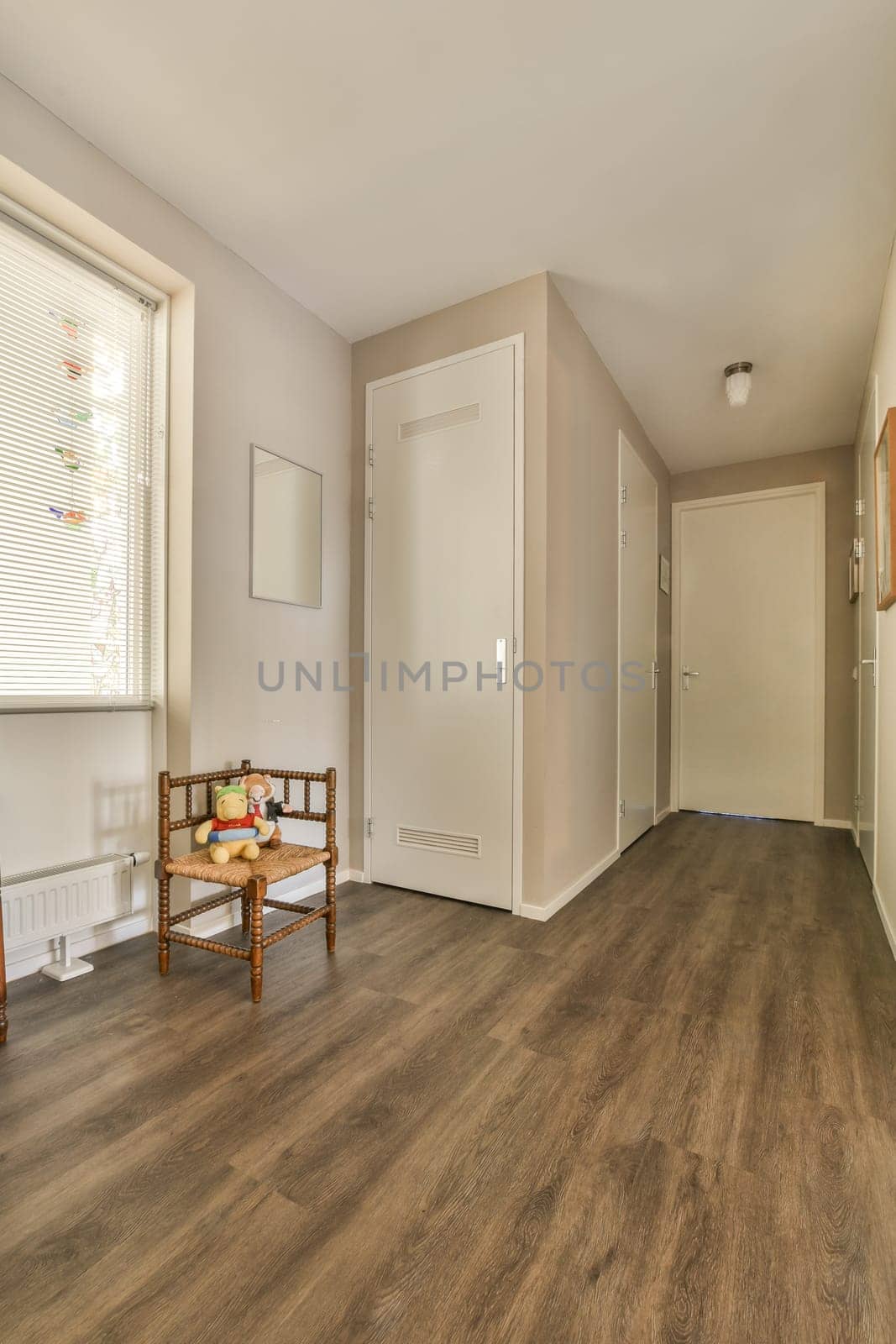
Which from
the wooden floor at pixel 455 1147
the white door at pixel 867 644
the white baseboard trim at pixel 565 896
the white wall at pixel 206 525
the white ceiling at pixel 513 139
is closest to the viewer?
the wooden floor at pixel 455 1147

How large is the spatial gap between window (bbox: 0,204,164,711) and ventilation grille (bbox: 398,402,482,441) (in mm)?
1063

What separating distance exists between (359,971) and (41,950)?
3.35ft

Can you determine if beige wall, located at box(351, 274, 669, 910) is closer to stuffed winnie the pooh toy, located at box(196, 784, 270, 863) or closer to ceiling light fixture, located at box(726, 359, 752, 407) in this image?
ceiling light fixture, located at box(726, 359, 752, 407)

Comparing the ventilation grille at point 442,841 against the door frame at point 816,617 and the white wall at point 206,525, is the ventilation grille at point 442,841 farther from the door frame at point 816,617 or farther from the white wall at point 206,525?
the door frame at point 816,617

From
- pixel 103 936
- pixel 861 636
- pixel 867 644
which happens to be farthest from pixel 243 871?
pixel 861 636

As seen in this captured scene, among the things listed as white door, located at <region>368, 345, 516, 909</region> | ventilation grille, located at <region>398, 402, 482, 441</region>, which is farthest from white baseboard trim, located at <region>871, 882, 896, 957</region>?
ventilation grille, located at <region>398, 402, 482, 441</region>

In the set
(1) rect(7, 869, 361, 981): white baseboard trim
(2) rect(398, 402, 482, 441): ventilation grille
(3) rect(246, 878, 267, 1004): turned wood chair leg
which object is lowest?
(1) rect(7, 869, 361, 981): white baseboard trim

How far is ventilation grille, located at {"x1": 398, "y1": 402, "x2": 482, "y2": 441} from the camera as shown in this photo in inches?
113

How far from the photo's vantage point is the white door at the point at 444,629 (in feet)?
9.12

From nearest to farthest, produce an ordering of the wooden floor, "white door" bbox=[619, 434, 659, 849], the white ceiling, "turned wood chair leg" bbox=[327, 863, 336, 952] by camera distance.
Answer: the wooden floor < the white ceiling < "turned wood chair leg" bbox=[327, 863, 336, 952] < "white door" bbox=[619, 434, 659, 849]

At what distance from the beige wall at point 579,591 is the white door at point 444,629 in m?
0.18

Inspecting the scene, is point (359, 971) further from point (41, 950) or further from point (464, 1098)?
point (41, 950)

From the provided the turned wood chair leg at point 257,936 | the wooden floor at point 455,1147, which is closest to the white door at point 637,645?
the wooden floor at point 455,1147

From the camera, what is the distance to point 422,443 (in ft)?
9.86
